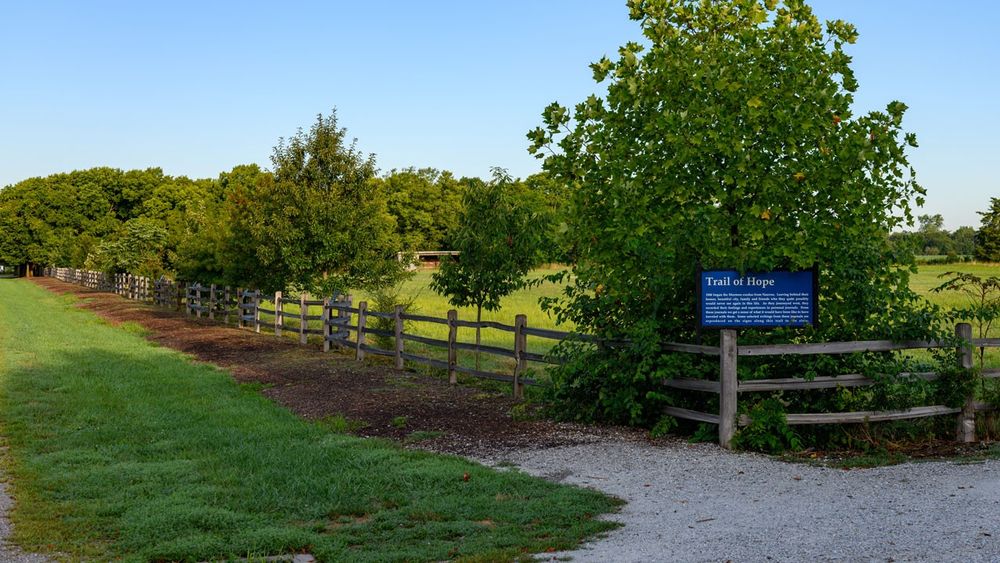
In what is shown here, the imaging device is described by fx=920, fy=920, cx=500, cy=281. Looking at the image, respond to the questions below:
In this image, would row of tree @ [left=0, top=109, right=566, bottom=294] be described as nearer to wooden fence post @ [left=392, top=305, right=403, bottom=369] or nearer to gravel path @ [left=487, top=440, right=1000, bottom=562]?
wooden fence post @ [left=392, top=305, right=403, bottom=369]

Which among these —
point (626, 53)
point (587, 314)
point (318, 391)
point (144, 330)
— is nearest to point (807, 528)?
point (587, 314)

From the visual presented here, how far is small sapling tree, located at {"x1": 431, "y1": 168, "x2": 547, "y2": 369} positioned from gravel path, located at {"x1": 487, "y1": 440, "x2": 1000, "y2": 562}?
9790 millimetres

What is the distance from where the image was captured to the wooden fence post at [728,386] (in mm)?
10617

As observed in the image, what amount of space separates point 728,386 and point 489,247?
10.1m

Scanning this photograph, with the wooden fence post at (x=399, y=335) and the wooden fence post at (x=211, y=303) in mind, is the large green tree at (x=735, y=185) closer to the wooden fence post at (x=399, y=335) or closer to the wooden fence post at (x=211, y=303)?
the wooden fence post at (x=399, y=335)

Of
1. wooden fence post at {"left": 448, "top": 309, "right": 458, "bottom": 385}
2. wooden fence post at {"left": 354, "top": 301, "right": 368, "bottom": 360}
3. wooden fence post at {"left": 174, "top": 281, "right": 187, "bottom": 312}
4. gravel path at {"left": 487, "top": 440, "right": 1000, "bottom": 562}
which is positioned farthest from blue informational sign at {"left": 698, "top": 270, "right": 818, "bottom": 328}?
wooden fence post at {"left": 174, "top": 281, "right": 187, "bottom": 312}

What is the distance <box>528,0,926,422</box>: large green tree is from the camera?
35.6 feet

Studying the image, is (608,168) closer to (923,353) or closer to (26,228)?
(923,353)

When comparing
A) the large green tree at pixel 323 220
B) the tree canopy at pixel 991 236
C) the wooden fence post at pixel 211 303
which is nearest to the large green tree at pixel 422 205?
the tree canopy at pixel 991 236

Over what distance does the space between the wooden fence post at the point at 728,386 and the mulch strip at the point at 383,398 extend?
111 centimetres

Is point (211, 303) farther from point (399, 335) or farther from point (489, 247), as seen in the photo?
point (489, 247)

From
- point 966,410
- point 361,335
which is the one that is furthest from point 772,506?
point 361,335

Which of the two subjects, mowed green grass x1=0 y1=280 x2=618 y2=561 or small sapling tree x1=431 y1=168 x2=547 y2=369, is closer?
mowed green grass x1=0 y1=280 x2=618 y2=561

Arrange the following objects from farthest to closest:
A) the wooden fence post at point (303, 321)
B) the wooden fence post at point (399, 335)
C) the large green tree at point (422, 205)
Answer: the large green tree at point (422, 205)
the wooden fence post at point (303, 321)
the wooden fence post at point (399, 335)
